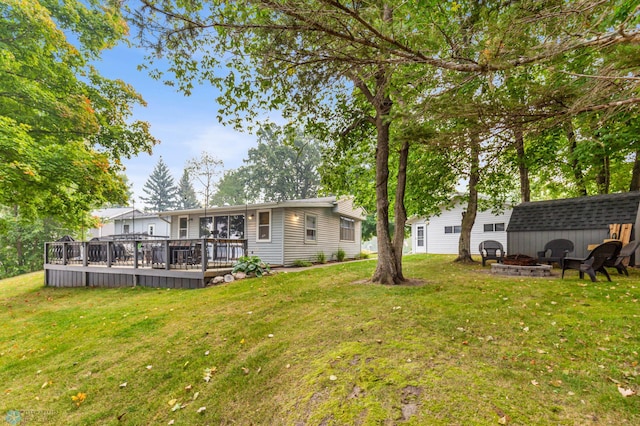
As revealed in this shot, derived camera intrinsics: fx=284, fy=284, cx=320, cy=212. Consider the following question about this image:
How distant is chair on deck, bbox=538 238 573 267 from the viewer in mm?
9109

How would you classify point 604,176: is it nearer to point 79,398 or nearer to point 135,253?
point 79,398

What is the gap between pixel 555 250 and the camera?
372 inches

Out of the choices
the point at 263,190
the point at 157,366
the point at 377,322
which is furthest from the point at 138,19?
the point at 263,190

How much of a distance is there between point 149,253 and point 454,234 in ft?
57.8

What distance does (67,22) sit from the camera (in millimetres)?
9539

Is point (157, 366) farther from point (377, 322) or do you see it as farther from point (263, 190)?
point (263, 190)

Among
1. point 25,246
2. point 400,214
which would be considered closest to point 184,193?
point 25,246

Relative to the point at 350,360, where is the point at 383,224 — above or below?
above

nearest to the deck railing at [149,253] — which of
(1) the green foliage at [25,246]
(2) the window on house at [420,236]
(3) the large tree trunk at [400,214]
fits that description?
(3) the large tree trunk at [400,214]

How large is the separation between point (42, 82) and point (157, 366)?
9.68 meters

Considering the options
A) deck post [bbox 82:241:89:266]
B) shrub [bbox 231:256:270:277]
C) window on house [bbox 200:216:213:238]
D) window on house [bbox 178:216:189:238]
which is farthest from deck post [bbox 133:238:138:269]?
window on house [bbox 178:216:189:238]

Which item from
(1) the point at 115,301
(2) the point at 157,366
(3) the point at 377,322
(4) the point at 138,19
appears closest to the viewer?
(4) the point at 138,19

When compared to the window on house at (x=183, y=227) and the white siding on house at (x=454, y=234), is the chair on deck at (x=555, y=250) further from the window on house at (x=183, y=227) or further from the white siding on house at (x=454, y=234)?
the window on house at (x=183, y=227)

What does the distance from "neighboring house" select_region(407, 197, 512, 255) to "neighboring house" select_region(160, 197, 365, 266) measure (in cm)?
623
